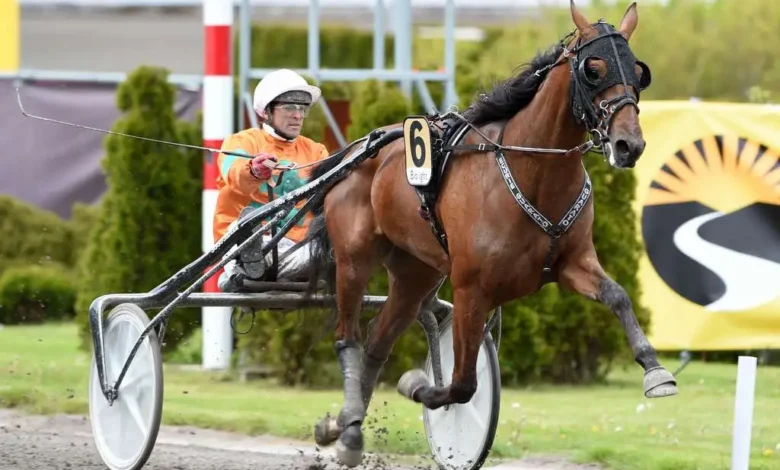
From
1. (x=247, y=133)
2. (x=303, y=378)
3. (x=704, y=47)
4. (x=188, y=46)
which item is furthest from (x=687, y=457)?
(x=188, y=46)

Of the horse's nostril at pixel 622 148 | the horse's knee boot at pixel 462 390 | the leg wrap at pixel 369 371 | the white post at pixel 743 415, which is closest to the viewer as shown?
the horse's nostril at pixel 622 148

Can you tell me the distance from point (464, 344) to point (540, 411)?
2.80 m

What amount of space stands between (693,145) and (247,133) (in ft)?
12.0

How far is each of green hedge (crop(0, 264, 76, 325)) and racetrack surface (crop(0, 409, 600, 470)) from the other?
4012 mm

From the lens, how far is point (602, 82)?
4836mm

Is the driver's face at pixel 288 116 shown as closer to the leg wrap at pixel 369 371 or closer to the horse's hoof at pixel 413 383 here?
the leg wrap at pixel 369 371

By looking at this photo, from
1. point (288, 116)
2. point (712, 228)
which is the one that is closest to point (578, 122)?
point (288, 116)

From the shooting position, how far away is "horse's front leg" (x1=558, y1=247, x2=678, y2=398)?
4.81 metres

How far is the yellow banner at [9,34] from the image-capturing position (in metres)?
12.1

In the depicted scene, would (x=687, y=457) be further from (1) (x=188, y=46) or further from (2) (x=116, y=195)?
(1) (x=188, y=46)

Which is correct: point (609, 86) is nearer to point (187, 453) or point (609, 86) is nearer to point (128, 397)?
point (128, 397)

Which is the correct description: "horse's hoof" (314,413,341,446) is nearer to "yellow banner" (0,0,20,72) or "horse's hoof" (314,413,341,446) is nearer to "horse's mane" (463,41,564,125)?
"horse's mane" (463,41,564,125)

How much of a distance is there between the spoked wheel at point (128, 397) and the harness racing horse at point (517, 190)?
2.49 ft

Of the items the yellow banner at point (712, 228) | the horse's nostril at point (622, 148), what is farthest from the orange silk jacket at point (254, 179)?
the yellow banner at point (712, 228)
